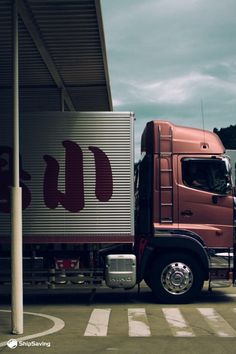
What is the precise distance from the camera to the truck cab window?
1193cm

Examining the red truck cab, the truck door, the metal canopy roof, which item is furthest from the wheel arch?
the metal canopy roof

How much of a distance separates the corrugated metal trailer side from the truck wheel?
2.90ft

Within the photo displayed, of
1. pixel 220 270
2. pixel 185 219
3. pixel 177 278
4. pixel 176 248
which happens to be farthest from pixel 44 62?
pixel 220 270

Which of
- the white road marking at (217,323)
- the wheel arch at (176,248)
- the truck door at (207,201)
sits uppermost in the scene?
the truck door at (207,201)

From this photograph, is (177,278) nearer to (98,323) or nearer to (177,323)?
(177,323)

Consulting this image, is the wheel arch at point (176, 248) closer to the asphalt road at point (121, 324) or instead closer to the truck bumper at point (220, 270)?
the truck bumper at point (220, 270)

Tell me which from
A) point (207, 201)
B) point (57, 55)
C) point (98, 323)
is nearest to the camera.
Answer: point (98, 323)

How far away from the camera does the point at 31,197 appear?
11.8 m

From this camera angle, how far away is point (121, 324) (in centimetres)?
1006

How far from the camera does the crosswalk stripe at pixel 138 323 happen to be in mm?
9326

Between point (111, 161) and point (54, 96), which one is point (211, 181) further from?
point (54, 96)

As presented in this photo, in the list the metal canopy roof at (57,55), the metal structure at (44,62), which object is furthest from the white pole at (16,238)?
the metal canopy roof at (57,55)

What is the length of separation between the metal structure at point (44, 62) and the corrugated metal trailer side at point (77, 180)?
1086 mm

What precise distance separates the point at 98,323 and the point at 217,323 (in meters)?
1.99
